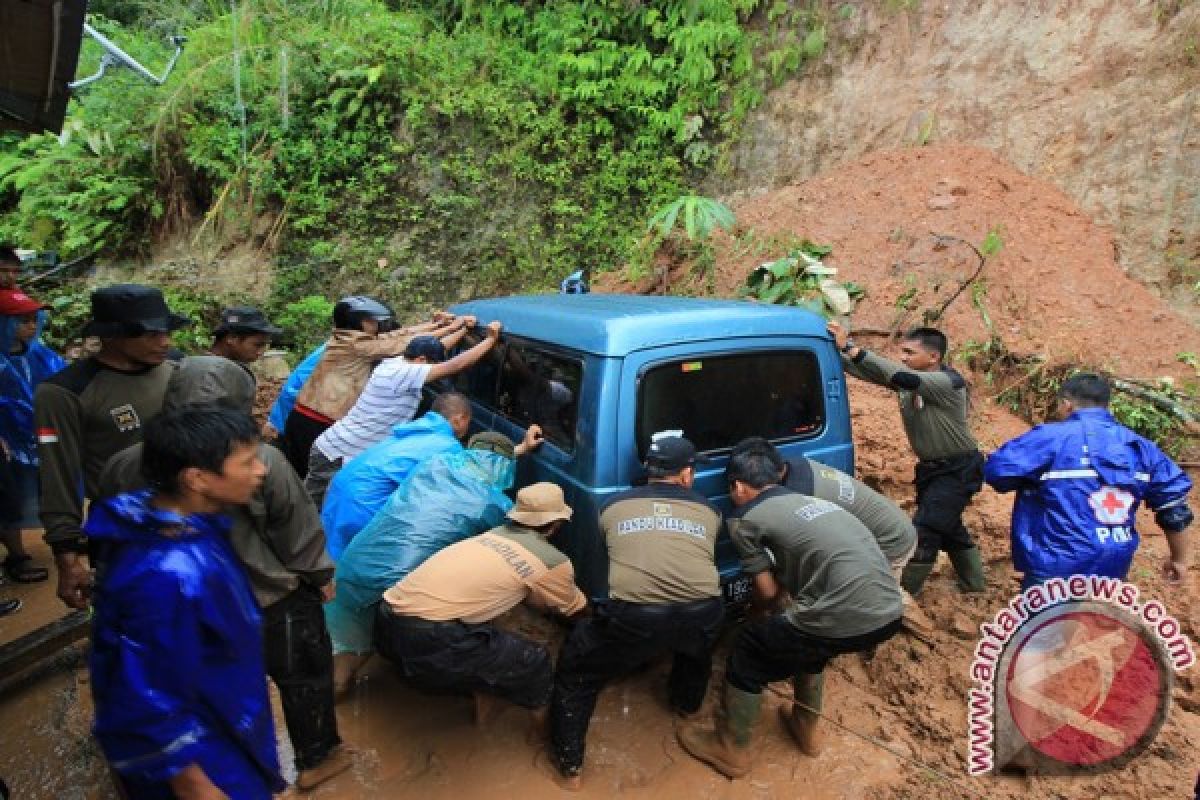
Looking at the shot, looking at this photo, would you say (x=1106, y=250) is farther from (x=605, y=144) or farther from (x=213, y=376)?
(x=213, y=376)

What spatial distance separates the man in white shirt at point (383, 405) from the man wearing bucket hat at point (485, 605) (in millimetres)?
1387

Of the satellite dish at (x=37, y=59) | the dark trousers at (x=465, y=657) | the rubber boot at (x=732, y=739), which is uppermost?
the satellite dish at (x=37, y=59)

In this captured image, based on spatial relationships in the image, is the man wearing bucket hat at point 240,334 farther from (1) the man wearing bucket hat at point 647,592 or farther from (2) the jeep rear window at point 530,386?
(1) the man wearing bucket hat at point 647,592

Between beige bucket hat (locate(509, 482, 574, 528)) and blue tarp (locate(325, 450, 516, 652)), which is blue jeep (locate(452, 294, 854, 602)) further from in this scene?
blue tarp (locate(325, 450, 516, 652))

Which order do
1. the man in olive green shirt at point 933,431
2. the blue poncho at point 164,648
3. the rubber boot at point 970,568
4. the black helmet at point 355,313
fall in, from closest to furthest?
the blue poncho at point 164,648 < the man in olive green shirt at point 933,431 < the rubber boot at point 970,568 < the black helmet at point 355,313

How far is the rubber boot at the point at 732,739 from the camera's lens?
9.78 ft

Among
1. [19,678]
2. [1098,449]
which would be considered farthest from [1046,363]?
[19,678]

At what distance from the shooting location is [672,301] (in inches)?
154

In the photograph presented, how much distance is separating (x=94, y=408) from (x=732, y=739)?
10.2 feet

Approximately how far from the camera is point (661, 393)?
3.05m

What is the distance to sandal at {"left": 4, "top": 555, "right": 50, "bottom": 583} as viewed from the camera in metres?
4.57

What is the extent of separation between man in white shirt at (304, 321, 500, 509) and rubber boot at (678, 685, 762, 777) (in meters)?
2.30

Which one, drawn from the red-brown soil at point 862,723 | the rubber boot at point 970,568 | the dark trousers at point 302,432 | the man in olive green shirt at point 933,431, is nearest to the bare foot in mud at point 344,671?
the red-brown soil at point 862,723

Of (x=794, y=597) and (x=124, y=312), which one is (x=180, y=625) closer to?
(x=124, y=312)
